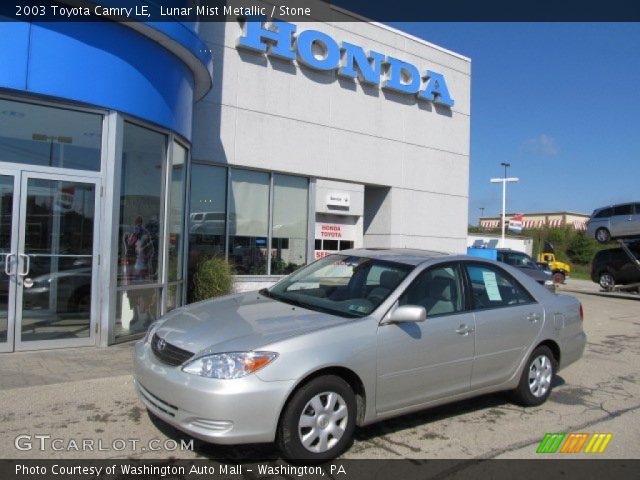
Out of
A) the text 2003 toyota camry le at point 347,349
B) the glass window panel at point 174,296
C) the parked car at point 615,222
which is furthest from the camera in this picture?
the parked car at point 615,222

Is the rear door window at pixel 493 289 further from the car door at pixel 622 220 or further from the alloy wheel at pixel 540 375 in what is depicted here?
the car door at pixel 622 220

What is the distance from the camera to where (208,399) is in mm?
3729

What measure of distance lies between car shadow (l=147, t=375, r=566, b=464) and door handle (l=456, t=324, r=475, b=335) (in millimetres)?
900

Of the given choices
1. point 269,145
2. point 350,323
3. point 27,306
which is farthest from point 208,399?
point 269,145

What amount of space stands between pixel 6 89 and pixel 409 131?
34.5 ft

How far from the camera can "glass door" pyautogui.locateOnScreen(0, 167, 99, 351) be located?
22.8 feet

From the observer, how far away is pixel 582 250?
5256 centimetres

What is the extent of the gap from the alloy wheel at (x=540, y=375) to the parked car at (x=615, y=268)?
16755 mm

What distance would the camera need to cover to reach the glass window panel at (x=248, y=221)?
12.2 meters

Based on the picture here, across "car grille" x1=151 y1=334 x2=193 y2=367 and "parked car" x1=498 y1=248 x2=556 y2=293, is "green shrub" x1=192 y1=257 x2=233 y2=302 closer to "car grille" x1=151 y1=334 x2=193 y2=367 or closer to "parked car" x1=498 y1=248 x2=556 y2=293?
"car grille" x1=151 y1=334 x2=193 y2=367

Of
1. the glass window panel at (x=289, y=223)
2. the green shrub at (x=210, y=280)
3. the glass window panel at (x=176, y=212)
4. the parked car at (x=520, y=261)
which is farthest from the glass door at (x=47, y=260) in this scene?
the parked car at (x=520, y=261)

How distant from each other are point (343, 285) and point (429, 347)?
99cm

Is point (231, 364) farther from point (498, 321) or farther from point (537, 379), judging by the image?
point (537, 379)

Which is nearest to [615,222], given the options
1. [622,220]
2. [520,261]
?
[622,220]
